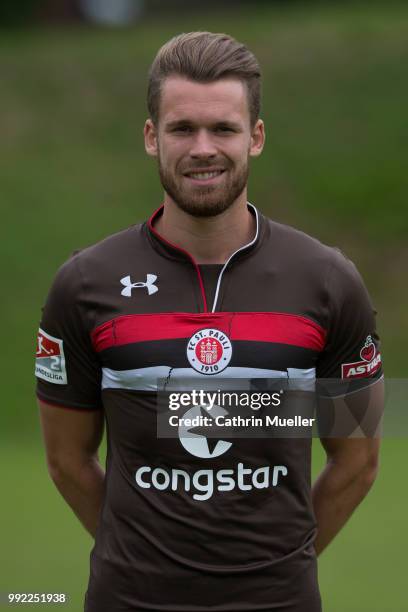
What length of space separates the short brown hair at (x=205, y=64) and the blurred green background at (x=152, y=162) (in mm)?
7718

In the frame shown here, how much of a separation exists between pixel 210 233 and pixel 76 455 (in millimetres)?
836

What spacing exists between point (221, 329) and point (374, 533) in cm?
A: 523

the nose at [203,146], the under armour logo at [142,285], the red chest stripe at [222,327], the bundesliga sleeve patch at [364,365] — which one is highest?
the nose at [203,146]

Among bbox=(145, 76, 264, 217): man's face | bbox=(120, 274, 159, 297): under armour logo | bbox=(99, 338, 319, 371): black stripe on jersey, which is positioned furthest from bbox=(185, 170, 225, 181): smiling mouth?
bbox=(99, 338, 319, 371): black stripe on jersey

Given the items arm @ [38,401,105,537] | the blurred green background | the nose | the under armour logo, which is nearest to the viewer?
the nose

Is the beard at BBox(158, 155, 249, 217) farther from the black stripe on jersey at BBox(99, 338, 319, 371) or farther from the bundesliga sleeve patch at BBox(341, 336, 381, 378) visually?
the bundesliga sleeve patch at BBox(341, 336, 381, 378)

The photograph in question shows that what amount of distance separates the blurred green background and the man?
7.52 meters

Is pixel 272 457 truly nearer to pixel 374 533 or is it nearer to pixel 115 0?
pixel 374 533

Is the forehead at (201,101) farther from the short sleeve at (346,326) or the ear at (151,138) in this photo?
the short sleeve at (346,326)

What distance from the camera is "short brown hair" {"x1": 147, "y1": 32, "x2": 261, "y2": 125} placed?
3.43 metres

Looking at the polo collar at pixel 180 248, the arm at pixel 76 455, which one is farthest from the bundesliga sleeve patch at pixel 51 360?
the polo collar at pixel 180 248

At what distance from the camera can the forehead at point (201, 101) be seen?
3377 mm

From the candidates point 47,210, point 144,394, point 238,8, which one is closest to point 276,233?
point 144,394

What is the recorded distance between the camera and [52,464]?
3.86 metres
